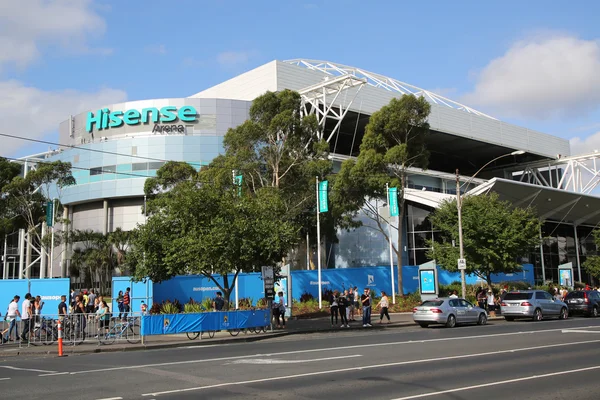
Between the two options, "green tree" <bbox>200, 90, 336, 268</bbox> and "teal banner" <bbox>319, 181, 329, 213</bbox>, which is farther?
"green tree" <bbox>200, 90, 336, 268</bbox>

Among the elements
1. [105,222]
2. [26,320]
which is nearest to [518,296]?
[26,320]

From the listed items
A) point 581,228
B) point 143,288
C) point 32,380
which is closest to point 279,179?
point 143,288

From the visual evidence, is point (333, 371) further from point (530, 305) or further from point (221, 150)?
point (221, 150)

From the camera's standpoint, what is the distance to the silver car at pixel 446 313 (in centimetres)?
2648

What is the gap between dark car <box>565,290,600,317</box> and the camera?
33094 millimetres

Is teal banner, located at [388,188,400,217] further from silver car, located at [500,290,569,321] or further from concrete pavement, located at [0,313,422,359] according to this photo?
concrete pavement, located at [0,313,422,359]

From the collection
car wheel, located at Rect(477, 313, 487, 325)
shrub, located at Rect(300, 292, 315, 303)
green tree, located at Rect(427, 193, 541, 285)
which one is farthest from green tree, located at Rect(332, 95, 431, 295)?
car wheel, located at Rect(477, 313, 487, 325)

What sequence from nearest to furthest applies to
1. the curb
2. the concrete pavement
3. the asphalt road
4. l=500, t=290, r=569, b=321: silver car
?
the asphalt road → the curb → the concrete pavement → l=500, t=290, r=569, b=321: silver car

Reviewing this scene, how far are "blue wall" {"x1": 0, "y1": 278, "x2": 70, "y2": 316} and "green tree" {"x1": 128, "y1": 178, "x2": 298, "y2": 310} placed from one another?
8197 mm

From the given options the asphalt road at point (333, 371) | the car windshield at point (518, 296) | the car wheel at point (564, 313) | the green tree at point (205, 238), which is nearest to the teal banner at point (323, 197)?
the green tree at point (205, 238)

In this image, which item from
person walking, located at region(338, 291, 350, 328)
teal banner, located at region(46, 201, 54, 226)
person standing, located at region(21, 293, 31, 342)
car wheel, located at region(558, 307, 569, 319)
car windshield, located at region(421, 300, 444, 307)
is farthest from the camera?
teal banner, located at region(46, 201, 54, 226)

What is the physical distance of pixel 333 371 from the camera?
1278 cm

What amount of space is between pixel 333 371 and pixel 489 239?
27.1 metres

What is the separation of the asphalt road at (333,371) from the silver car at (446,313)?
21.9ft
